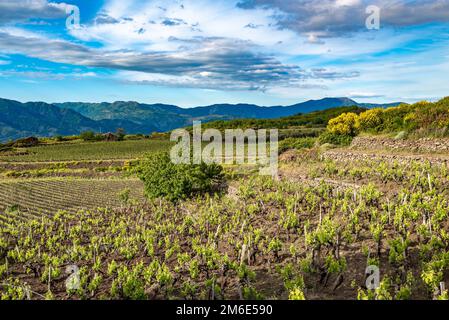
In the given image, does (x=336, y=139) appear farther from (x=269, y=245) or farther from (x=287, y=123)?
(x=287, y=123)

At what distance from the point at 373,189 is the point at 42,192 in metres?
41.0

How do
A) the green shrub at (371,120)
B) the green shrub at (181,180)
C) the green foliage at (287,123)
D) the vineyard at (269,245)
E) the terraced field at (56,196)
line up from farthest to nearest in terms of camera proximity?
the green foliage at (287,123) < the terraced field at (56,196) < the green shrub at (371,120) < the green shrub at (181,180) < the vineyard at (269,245)

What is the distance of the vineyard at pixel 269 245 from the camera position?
11.5 meters

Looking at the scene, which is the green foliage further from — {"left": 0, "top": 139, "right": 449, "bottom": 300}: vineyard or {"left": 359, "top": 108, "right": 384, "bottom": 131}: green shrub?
{"left": 0, "top": 139, "right": 449, "bottom": 300}: vineyard

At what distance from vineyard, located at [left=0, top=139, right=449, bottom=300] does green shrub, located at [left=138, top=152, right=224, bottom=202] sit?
3.83ft

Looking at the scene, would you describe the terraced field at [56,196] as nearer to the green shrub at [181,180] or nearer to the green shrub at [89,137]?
the green shrub at [181,180]

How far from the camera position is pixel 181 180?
29.8m

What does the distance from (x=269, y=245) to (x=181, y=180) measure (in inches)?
649

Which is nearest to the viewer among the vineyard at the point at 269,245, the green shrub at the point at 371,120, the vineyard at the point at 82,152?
the vineyard at the point at 269,245

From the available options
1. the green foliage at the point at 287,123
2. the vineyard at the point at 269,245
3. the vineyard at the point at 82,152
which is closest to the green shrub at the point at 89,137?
the vineyard at the point at 82,152

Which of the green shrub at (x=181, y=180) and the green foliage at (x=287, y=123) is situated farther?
the green foliage at (x=287, y=123)

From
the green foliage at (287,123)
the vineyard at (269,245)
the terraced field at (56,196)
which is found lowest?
the terraced field at (56,196)

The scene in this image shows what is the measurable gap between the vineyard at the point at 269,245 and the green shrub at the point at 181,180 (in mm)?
1166
